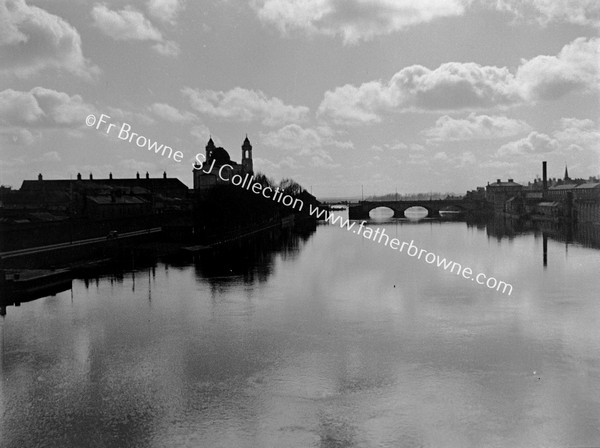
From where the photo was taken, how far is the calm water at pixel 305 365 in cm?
1298

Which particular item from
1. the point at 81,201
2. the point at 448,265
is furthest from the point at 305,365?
the point at 81,201

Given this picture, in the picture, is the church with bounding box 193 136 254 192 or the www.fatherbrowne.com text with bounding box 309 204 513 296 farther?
the church with bounding box 193 136 254 192

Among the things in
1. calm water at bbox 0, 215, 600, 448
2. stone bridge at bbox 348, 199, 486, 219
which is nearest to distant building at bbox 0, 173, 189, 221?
calm water at bbox 0, 215, 600, 448

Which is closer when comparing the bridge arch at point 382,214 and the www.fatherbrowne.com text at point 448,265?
the www.fatherbrowne.com text at point 448,265

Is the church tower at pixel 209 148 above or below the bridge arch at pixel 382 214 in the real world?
above

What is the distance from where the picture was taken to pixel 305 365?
57.3 ft

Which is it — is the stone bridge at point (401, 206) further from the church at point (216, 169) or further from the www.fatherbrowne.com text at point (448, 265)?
the www.fatherbrowne.com text at point (448, 265)

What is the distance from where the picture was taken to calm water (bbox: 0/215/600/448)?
12977mm

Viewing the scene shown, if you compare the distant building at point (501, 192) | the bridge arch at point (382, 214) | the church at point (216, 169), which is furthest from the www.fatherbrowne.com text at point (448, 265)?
the distant building at point (501, 192)

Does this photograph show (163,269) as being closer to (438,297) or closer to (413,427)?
(438,297)

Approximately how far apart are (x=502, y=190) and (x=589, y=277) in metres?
124

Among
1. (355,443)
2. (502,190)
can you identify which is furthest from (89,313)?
(502,190)

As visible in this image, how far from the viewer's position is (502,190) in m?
153

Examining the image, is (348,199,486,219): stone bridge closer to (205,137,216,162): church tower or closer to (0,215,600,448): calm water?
(205,137,216,162): church tower
